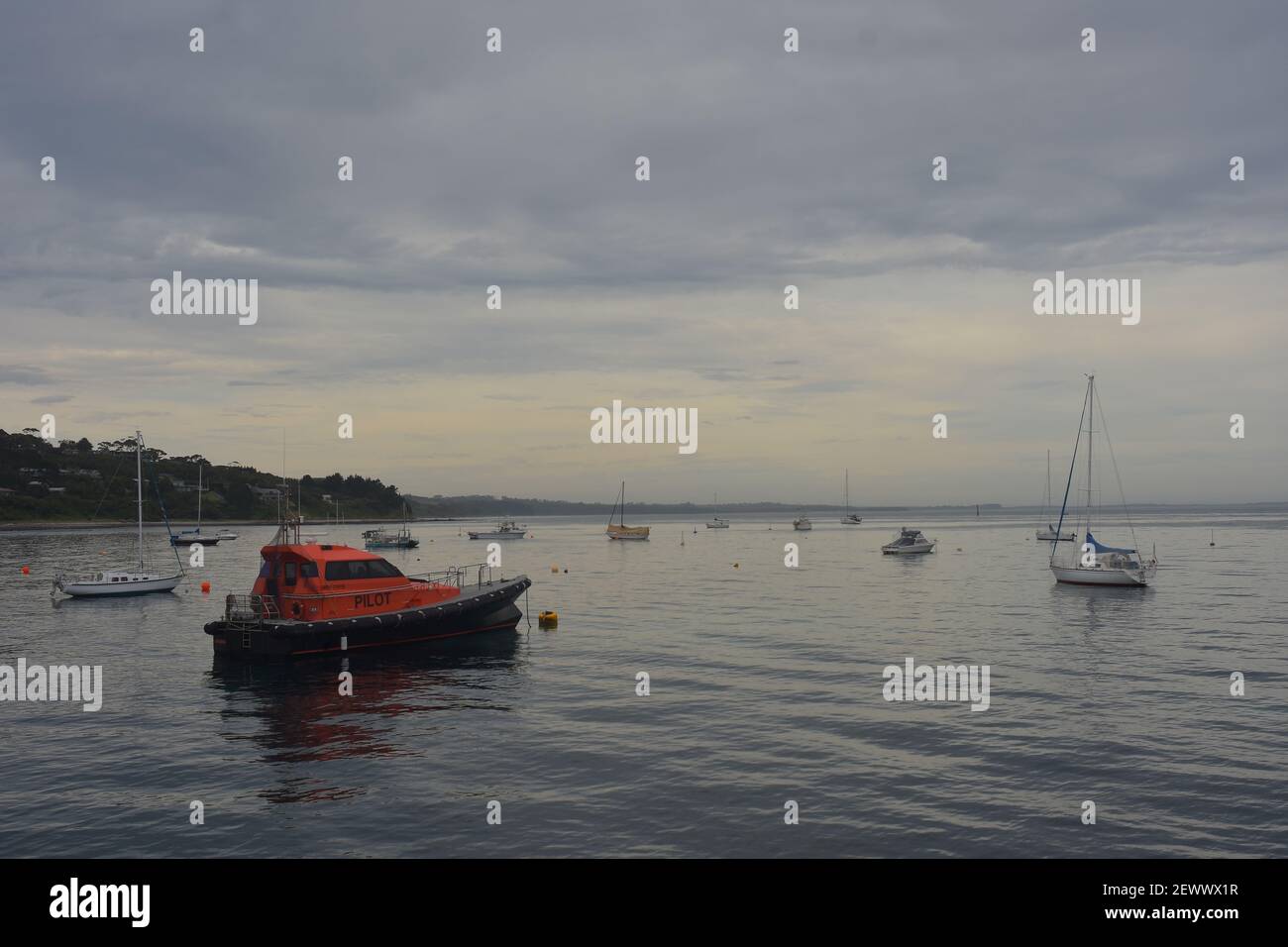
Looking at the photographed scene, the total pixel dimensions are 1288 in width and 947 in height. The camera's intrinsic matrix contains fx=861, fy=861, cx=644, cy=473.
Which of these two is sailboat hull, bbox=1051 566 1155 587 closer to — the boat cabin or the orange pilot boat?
the orange pilot boat

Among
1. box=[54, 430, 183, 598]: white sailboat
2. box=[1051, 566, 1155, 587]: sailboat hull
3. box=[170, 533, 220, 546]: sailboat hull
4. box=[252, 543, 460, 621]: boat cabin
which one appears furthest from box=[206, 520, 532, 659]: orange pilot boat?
box=[170, 533, 220, 546]: sailboat hull

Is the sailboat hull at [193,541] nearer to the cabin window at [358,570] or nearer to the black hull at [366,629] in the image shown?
the black hull at [366,629]

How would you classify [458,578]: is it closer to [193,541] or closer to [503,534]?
[193,541]

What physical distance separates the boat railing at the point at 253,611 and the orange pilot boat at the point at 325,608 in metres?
0.04

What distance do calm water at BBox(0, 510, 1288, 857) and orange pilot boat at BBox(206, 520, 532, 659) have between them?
38.7 inches

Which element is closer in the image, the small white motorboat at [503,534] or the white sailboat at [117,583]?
the white sailboat at [117,583]

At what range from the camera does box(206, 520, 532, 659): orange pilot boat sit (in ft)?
111

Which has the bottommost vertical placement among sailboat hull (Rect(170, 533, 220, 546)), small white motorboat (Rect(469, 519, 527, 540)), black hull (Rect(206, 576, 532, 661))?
small white motorboat (Rect(469, 519, 527, 540))

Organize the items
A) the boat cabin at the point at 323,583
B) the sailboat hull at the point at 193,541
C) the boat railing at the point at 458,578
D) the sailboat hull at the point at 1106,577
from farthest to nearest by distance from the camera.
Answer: the sailboat hull at the point at 193,541 → the sailboat hull at the point at 1106,577 → the boat railing at the point at 458,578 → the boat cabin at the point at 323,583

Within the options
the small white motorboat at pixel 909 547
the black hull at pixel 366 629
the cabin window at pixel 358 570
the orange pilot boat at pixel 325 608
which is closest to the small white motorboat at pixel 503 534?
the small white motorboat at pixel 909 547

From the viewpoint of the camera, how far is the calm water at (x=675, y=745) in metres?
16.3

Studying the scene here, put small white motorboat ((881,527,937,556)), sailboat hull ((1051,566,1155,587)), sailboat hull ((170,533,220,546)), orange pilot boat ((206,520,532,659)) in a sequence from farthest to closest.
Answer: sailboat hull ((170,533,220,546)) → small white motorboat ((881,527,937,556)) → sailboat hull ((1051,566,1155,587)) → orange pilot boat ((206,520,532,659))
